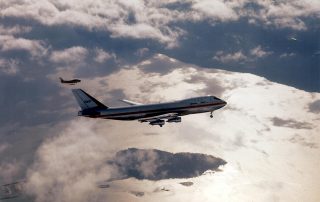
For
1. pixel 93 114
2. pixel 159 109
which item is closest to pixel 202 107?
pixel 159 109

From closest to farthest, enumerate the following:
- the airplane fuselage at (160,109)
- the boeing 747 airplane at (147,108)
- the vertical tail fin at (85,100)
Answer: the airplane fuselage at (160,109), the boeing 747 airplane at (147,108), the vertical tail fin at (85,100)

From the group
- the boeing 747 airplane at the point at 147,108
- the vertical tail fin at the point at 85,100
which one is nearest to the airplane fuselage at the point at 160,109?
the boeing 747 airplane at the point at 147,108

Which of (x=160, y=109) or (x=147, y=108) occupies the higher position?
(x=147, y=108)

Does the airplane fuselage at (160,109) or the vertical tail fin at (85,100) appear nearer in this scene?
the airplane fuselage at (160,109)

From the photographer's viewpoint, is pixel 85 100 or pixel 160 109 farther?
pixel 85 100

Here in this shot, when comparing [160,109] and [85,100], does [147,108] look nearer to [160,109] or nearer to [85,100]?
[160,109]

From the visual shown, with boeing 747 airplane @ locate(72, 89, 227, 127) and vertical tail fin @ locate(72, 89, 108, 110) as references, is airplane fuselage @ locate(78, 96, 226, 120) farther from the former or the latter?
vertical tail fin @ locate(72, 89, 108, 110)

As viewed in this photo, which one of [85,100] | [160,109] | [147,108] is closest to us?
[160,109]

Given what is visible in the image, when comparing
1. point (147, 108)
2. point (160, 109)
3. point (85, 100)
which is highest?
point (85, 100)

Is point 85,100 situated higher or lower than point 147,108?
higher

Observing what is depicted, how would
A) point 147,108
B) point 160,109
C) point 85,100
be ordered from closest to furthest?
point 160,109, point 147,108, point 85,100

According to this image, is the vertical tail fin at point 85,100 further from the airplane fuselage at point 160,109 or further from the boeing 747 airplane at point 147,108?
the airplane fuselage at point 160,109

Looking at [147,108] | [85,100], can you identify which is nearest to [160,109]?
[147,108]

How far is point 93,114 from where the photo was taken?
188 metres
